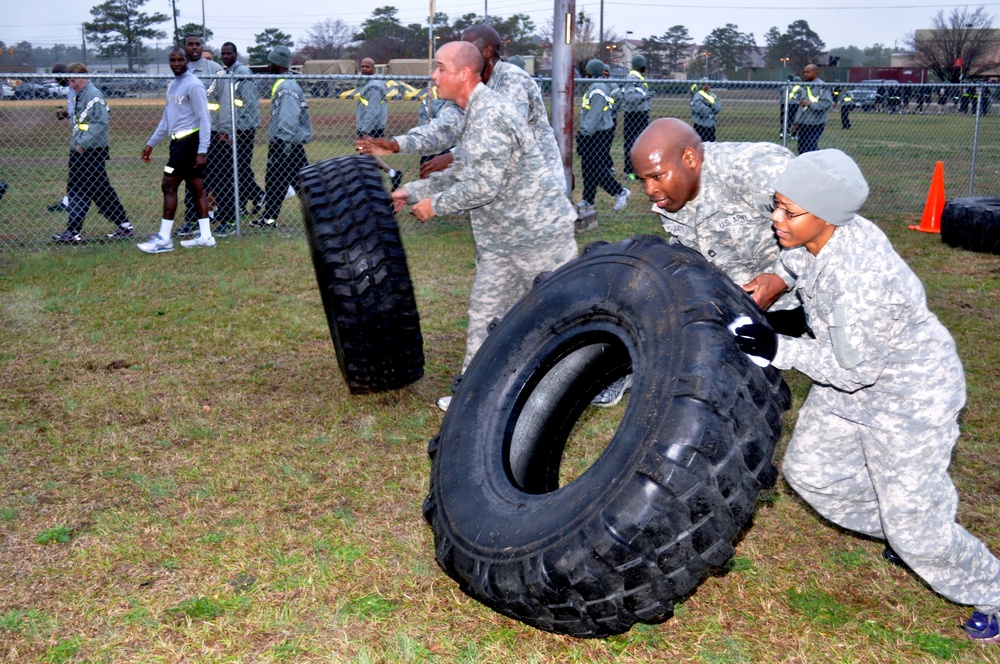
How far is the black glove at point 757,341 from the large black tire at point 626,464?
5 centimetres

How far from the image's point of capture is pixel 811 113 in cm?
1309

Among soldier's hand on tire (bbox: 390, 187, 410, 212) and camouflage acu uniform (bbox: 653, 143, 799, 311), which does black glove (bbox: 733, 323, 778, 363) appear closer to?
camouflage acu uniform (bbox: 653, 143, 799, 311)

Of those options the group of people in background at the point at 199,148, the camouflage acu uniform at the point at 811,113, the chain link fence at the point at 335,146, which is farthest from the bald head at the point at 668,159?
the camouflage acu uniform at the point at 811,113

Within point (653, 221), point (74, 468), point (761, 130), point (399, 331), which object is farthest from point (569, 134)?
point (761, 130)

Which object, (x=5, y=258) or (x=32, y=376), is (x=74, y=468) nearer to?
(x=32, y=376)

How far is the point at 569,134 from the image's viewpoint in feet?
33.9

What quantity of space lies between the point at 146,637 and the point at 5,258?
7480 mm

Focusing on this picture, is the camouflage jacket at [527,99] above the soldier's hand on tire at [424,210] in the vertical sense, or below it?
above

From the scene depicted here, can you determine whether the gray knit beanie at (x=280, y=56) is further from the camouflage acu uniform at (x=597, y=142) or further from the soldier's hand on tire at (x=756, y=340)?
the soldier's hand on tire at (x=756, y=340)

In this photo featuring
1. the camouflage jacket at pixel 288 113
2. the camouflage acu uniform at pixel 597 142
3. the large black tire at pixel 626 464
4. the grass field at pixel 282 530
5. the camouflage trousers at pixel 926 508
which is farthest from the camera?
the camouflage acu uniform at pixel 597 142

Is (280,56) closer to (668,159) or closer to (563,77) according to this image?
(563,77)

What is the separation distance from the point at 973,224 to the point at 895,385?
7788mm

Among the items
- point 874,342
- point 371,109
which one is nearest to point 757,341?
point 874,342

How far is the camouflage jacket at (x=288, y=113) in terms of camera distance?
1080 centimetres
